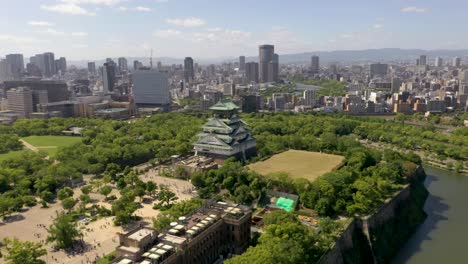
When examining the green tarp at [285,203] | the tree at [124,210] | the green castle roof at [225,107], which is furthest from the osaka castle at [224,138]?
the tree at [124,210]

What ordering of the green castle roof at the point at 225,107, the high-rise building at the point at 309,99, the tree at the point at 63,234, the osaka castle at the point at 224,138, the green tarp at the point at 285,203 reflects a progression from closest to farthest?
the tree at the point at 63,234 < the green tarp at the point at 285,203 < the osaka castle at the point at 224,138 < the green castle roof at the point at 225,107 < the high-rise building at the point at 309,99

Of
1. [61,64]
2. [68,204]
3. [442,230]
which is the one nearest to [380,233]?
[442,230]

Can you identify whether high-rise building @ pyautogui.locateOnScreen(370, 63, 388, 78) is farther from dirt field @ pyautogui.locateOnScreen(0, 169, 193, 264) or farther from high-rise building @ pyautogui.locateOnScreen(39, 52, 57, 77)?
dirt field @ pyautogui.locateOnScreen(0, 169, 193, 264)

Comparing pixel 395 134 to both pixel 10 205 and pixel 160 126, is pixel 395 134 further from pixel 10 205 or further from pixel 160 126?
pixel 10 205

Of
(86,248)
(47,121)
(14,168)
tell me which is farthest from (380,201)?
(47,121)

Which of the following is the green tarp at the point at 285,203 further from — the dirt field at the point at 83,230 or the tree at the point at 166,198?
the tree at the point at 166,198

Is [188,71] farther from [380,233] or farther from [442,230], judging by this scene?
[380,233]

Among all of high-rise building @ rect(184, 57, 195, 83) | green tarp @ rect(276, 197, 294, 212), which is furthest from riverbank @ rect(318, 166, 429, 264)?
high-rise building @ rect(184, 57, 195, 83)
